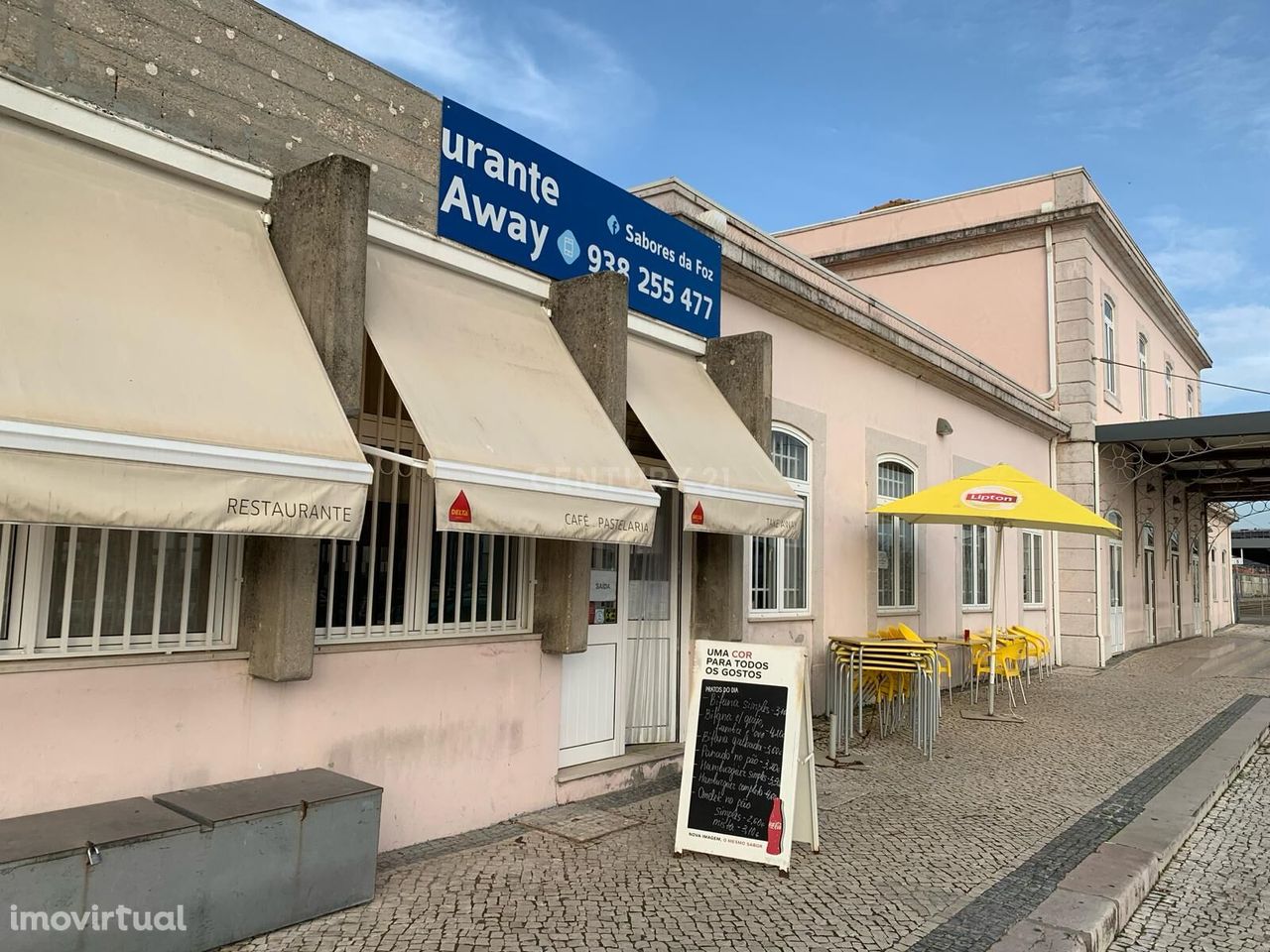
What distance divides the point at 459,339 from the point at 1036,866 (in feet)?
14.3

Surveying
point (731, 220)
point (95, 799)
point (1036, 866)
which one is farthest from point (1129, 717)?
point (95, 799)

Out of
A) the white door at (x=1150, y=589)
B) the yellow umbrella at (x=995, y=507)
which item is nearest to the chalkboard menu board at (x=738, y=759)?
the yellow umbrella at (x=995, y=507)

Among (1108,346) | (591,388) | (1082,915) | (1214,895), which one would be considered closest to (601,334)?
(591,388)

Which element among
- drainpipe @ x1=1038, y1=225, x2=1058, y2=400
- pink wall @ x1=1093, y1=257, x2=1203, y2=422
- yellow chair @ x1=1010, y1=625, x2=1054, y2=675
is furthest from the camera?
pink wall @ x1=1093, y1=257, x2=1203, y2=422

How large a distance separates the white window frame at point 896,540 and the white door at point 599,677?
15.1ft

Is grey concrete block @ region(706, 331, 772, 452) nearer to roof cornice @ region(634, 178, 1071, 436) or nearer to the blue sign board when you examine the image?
the blue sign board

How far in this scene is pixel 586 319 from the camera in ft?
19.4

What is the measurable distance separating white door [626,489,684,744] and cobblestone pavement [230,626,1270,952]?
77 cm

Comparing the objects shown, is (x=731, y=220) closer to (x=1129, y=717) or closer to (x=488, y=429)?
(x=488, y=429)

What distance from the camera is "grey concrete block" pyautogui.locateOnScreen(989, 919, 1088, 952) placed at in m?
3.96

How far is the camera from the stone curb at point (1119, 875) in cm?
411

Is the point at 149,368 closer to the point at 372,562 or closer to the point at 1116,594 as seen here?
the point at 372,562

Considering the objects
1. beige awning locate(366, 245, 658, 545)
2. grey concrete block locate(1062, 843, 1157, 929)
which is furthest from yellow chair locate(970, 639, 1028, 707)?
beige awning locate(366, 245, 658, 545)

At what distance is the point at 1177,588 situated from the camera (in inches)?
Result: 924
